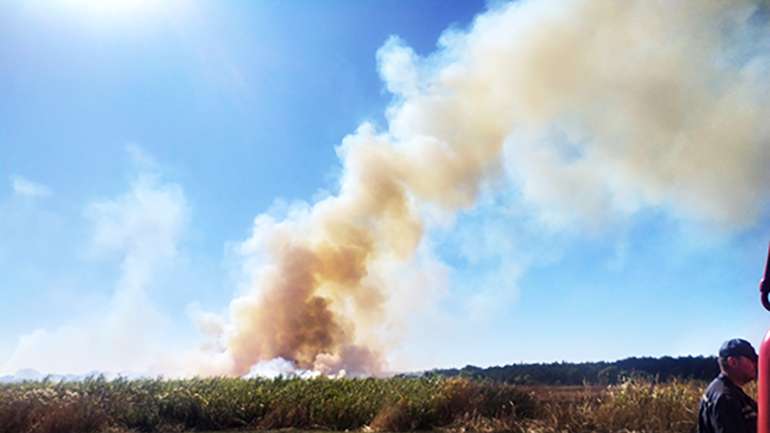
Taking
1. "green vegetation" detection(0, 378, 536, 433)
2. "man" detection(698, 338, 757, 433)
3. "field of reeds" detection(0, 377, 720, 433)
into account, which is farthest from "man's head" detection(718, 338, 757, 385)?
"green vegetation" detection(0, 378, 536, 433)

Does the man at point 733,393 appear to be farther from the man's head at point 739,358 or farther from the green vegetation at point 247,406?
the green vegetation at point 247,406

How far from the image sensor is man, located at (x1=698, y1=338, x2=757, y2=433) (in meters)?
3.92

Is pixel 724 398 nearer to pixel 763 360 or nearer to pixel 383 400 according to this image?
pixel 763 360

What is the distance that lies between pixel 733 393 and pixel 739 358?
431 millimetres

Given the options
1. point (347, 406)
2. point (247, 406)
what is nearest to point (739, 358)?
point (347, 406)

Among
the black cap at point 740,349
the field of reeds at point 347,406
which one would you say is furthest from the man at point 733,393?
the field of reeds at point 347,406

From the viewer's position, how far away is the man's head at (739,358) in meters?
3.89

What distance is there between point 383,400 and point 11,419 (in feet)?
31.0

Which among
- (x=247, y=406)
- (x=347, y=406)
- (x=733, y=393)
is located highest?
(x=247, y=406)

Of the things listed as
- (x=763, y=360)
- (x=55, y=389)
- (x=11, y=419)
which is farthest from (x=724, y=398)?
(x=55, y=389)

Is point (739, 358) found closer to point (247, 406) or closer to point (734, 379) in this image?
point (734, 379)

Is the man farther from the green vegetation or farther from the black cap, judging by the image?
the green vegetation

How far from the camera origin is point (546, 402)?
1755 cm

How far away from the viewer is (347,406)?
60.4 ft
